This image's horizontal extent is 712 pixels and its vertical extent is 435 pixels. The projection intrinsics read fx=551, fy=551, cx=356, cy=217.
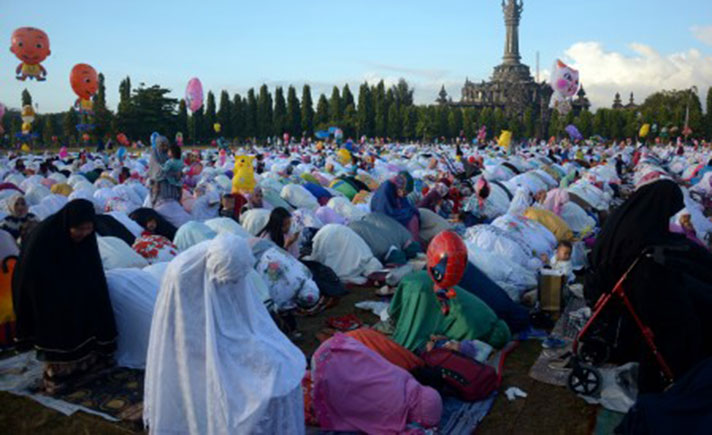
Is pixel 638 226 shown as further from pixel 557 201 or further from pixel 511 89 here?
pixel 511 89

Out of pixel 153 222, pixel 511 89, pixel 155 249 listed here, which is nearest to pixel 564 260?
pixel 155 249

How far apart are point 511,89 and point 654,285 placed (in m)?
63.6

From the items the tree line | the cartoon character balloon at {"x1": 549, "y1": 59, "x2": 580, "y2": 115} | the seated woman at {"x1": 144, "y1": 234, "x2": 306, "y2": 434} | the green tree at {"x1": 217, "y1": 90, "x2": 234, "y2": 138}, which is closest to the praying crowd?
the seated woman at {"x1": 144, "y1": 234, "x2": 306, "y2": 434}

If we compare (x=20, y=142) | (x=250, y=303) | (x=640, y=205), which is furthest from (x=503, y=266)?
(x=20, y=142)

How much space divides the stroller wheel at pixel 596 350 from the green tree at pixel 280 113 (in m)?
44.5

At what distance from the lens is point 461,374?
11.4 feet

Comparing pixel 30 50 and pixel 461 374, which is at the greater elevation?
pixel 30 50

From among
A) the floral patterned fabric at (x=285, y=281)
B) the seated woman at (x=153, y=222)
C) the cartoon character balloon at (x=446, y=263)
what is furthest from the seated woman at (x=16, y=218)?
the cartoon character balloon at (x=446, y=263)

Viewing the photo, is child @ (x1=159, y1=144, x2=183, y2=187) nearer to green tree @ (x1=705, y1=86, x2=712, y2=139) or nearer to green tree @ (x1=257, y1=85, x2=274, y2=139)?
green tree @ (x1=257, y1=85, x2=274, y2=139)

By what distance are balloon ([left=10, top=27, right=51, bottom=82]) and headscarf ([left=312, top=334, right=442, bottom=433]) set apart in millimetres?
14900

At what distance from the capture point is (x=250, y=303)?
9.18ft

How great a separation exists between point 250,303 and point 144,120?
1517 inches

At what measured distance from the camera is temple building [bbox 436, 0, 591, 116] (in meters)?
60.4

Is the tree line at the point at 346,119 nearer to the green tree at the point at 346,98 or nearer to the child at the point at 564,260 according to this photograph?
the green tree at the point at 346,98
